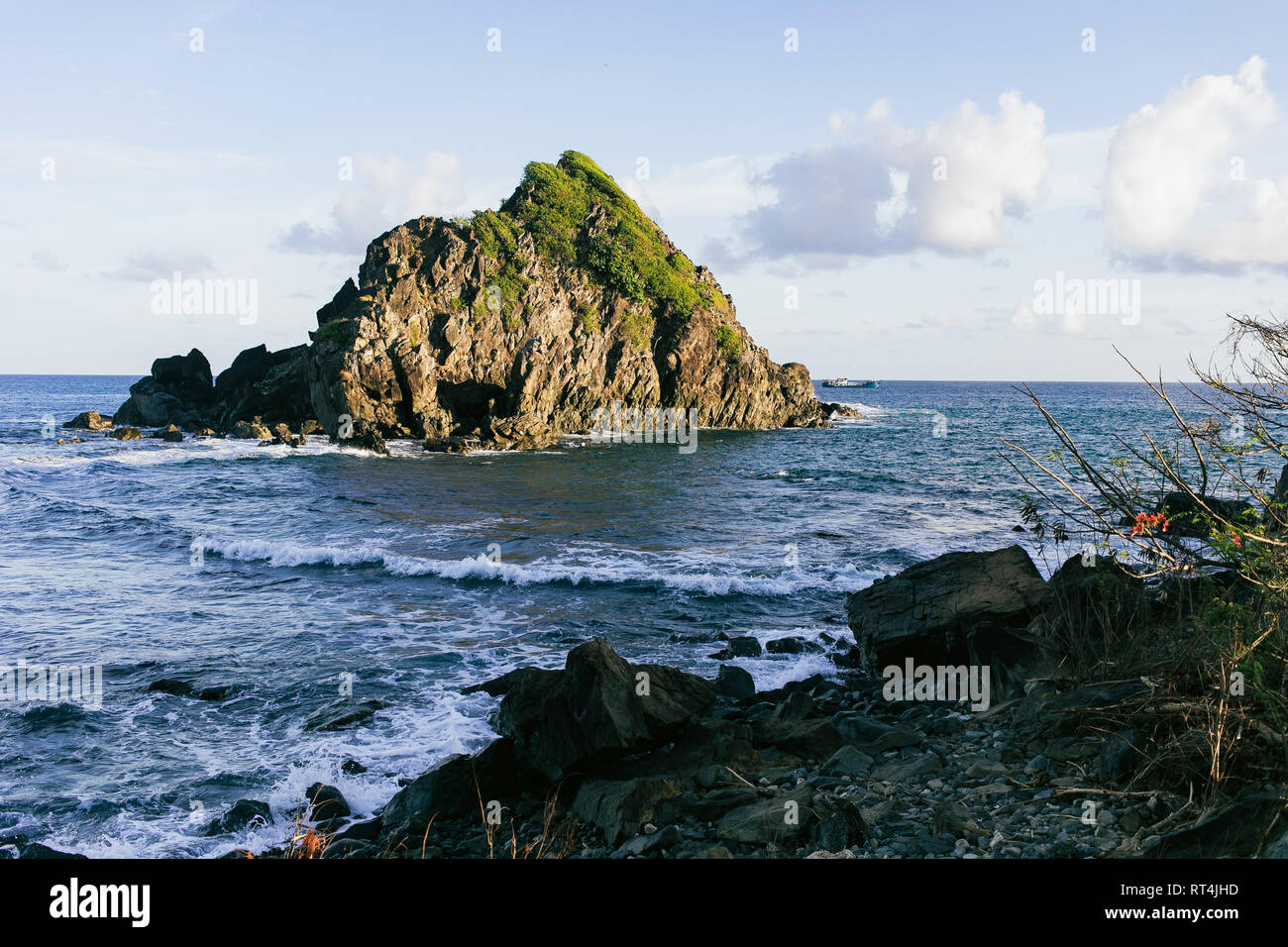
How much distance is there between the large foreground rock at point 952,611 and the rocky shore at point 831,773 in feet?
0.14

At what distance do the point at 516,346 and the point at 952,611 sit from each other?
56591mm

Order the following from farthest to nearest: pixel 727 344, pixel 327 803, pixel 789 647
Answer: pixel 727 344 < pixel 789 647 < pixel 327 803

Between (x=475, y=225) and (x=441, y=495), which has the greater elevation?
(x=475, y=225)

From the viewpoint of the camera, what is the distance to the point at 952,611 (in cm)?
1320

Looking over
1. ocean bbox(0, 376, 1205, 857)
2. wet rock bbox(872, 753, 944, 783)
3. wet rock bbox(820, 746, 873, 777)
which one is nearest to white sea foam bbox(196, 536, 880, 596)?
ocean bbox(0, 376, 1205, 857)

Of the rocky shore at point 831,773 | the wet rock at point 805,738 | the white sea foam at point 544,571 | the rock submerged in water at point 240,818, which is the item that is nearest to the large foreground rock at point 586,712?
the rocky shore at point 831,773

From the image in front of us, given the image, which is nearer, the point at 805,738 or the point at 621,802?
the point at 621,802

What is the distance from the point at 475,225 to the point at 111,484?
41.2 meters

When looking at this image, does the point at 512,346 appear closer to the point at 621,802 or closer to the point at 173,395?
the point at 173,395

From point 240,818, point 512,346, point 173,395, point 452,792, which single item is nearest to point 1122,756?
point 452,792

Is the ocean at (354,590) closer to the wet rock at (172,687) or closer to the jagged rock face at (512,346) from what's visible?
the wet rock at (172,687)
